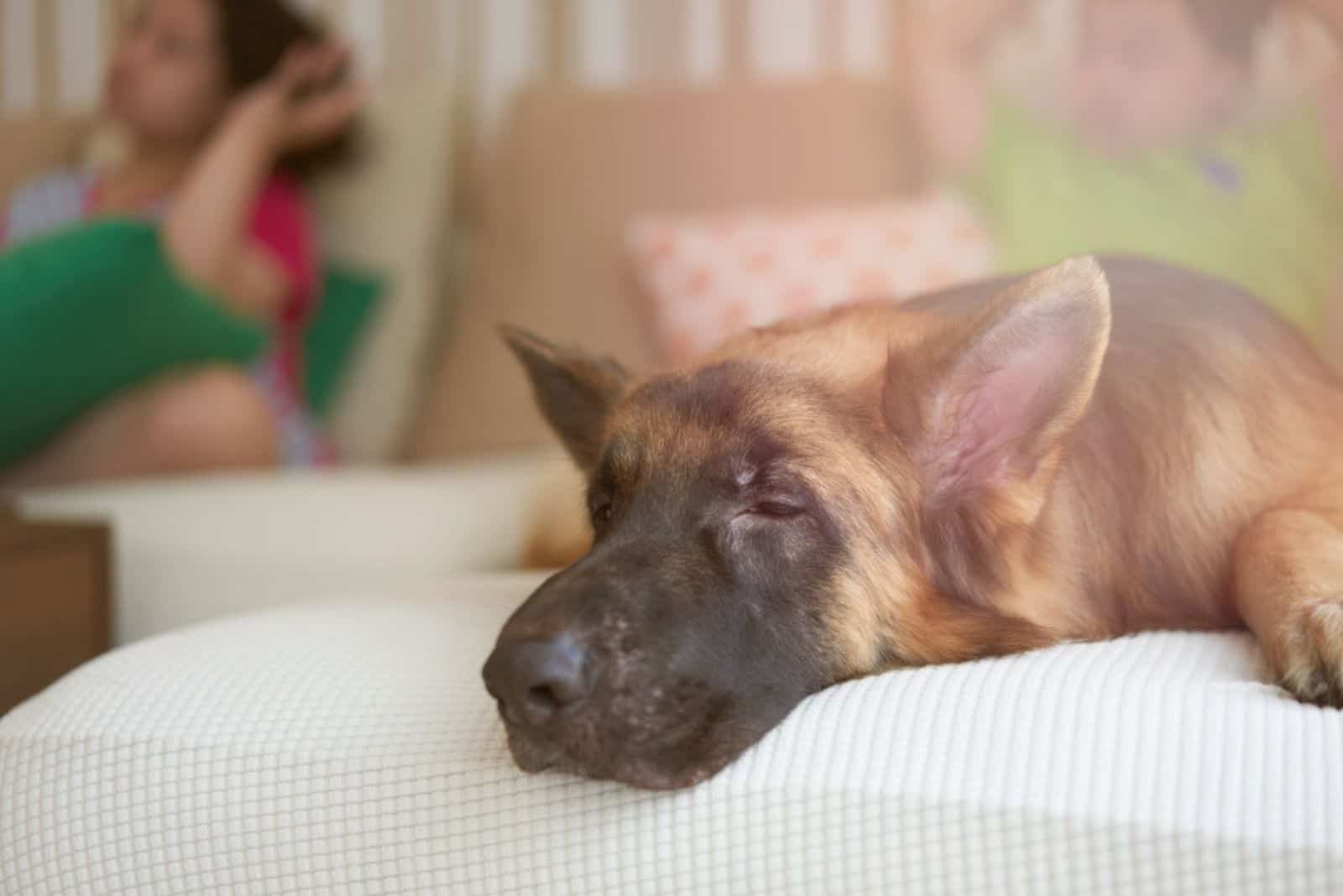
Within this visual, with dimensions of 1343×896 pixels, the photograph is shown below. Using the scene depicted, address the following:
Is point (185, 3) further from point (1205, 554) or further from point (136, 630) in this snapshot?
point (1205, 554)

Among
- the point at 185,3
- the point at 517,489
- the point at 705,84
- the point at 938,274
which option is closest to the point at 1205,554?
the point at 938,274

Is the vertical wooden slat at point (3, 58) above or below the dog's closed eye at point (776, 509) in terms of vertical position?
above

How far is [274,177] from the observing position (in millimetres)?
2945

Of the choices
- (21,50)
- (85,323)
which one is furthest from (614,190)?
(21,50)

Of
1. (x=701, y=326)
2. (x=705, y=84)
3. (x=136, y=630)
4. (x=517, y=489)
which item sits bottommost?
(x=136, y=630)

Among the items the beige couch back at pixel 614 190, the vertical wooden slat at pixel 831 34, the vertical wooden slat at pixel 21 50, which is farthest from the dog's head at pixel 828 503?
the vertical wooden slat at pixel 21 50

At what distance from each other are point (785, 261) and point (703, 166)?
49 cm

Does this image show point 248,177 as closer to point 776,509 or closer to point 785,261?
point 785,261

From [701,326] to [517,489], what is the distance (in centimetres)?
47

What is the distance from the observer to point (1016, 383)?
3.61 ft

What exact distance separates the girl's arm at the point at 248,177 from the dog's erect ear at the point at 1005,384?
5.34ft

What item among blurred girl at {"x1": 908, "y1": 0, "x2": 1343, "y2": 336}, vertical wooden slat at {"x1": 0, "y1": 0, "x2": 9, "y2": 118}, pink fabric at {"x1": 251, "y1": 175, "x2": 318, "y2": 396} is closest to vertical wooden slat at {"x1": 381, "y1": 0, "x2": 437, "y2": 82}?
pink fabric at {"x1": 251, "y1": 175, "x2": 318, "y2": 396}

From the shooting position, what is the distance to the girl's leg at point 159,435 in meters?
2.26

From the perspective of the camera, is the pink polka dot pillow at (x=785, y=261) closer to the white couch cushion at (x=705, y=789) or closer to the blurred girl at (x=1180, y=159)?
the blurred girl at (x=1180, y=159)
